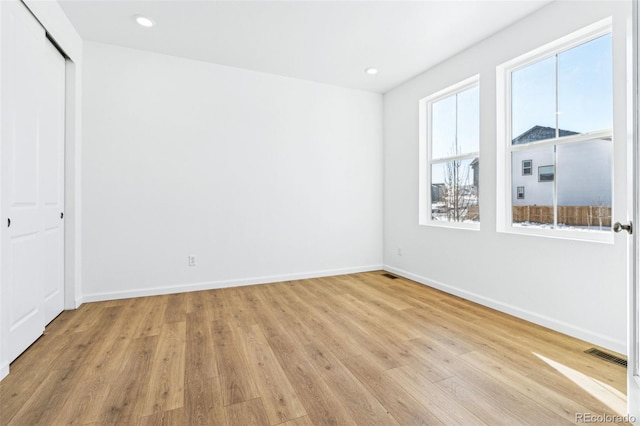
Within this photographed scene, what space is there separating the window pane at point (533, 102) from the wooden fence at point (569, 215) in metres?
0.65

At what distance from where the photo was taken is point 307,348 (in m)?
2.13

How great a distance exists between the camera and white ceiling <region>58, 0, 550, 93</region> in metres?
2.55

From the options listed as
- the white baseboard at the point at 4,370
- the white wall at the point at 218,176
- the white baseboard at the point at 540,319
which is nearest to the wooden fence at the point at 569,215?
the white baseboard at the point at 540,319

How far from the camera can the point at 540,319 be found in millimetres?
2525

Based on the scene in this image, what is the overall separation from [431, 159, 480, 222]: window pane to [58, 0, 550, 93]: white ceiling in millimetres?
1283

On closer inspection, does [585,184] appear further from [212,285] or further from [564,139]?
[212,285]

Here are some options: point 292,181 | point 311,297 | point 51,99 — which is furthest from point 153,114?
point 311,297

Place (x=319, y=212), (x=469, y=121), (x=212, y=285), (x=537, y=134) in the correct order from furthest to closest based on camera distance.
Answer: (x=319, y=212), (x=212, y=285), (x=469, y=121), (x=537, y=134)

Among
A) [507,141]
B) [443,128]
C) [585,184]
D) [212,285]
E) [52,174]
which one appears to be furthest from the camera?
[443,128]

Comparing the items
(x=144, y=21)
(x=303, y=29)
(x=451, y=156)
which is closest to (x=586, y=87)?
(x=451, y=156)

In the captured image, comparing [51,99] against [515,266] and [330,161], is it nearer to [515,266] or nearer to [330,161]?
[330,161]

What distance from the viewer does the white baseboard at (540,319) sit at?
210 centimetres

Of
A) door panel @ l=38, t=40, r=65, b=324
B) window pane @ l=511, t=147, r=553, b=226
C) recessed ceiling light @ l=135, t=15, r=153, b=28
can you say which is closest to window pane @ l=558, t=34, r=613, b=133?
window pane @ l=511, t=147, r=553, b=226

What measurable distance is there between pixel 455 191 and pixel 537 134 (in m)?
1.07
